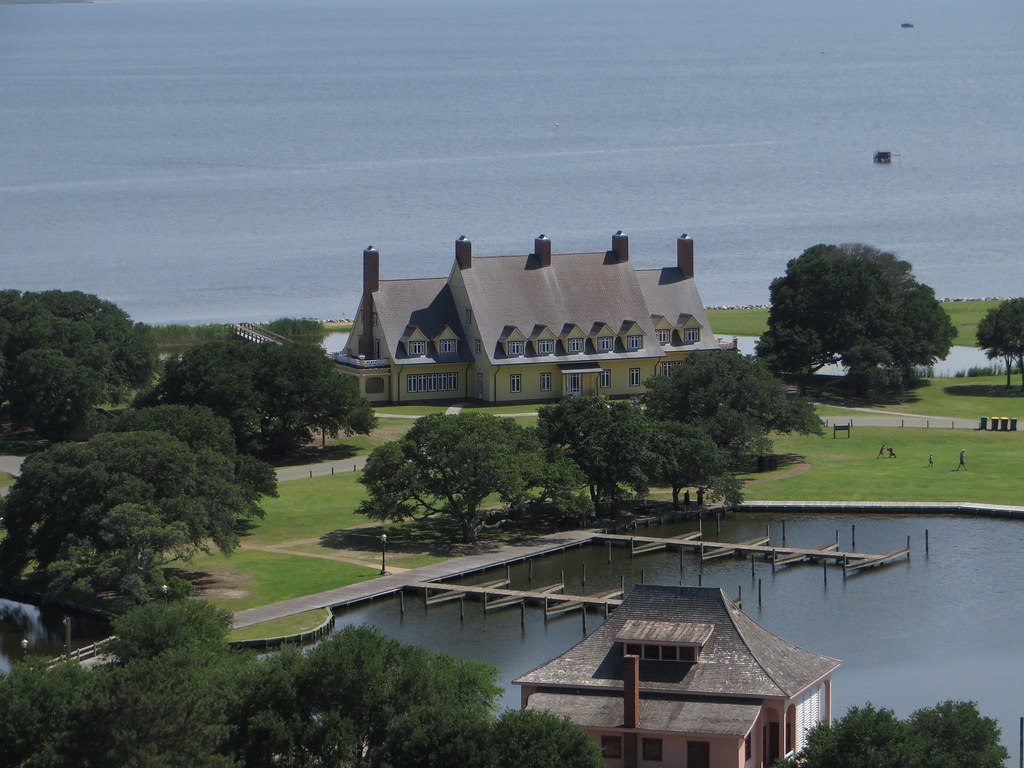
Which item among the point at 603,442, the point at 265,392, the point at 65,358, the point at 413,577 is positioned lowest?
the point at 413,577

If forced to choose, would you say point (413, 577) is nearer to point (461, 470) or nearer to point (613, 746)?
point (461, 470)

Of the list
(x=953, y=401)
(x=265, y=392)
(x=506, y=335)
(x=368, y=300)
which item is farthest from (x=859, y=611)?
(x=368, y=300)

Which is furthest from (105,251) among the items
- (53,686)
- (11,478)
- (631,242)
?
(53,686)

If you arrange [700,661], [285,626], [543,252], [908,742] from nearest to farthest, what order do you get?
[908,742] < [700,661] < [285,626] < [543,252]

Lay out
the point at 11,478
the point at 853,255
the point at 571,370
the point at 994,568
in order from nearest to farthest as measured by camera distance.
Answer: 1. the point at 994,568
2. the point at 11,478
3. the point at 571,370
4. the point at 853,255

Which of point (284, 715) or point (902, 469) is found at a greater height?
point (902, 469)

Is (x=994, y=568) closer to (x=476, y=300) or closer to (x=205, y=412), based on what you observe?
(x=205, y=412)

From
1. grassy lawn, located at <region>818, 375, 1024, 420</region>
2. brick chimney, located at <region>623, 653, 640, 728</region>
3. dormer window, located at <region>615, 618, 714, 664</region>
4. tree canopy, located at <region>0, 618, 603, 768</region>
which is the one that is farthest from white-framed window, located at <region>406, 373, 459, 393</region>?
brick chimney, located at <region>623, 653, 640, 728</region>

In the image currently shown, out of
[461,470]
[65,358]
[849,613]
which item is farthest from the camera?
[65,358]
